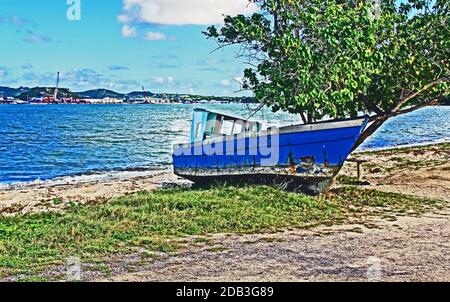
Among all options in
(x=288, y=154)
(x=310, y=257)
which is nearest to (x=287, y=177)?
(x=288, y=154)

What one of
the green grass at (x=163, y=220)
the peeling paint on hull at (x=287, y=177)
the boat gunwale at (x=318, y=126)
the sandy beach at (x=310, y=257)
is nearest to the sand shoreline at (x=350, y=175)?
the green grass at (x=163, y=220)

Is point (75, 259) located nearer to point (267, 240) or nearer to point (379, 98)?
point (267, 240)

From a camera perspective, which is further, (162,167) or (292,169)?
(162,167)

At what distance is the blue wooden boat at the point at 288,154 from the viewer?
13.4m

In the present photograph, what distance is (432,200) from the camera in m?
13.7

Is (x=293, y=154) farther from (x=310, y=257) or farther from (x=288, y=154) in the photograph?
(x=310, y=257)

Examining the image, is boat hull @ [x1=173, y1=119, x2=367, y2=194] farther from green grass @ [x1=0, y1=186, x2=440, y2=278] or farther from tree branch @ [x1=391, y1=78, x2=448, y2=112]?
tree branch @ [x1=391, y1=78, x2=448, y2=112]

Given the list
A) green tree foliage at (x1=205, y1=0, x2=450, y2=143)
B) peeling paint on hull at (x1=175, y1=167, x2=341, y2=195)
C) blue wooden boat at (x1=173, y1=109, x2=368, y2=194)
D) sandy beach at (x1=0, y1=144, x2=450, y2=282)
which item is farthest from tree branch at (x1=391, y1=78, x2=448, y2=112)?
sandy beach at (x1=0, y1=144, x2=450, y2=282)

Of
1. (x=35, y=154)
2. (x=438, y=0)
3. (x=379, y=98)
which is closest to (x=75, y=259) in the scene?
(x=379, y=98)

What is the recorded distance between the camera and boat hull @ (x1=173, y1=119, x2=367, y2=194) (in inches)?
528

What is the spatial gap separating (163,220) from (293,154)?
413cm

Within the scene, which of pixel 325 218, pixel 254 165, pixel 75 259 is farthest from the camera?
pixel 254 165

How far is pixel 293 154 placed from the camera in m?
13.7

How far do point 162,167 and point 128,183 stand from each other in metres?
9.22
